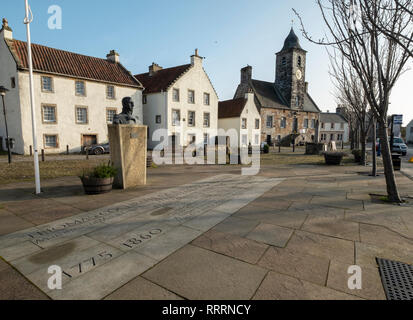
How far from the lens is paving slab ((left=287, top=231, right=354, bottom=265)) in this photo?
3.57 m

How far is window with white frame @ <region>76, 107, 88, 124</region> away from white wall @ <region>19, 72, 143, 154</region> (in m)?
0.32

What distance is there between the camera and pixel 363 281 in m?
2.94

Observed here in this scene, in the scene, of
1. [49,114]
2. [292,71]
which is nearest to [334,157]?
[49,114]

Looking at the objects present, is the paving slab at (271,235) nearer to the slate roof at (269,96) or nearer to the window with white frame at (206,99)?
the window with white frame at (206,99)

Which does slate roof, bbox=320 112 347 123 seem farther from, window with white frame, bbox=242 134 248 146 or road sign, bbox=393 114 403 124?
road sign, bbox=393 114 403 124

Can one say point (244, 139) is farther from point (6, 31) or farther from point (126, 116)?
point (126, 116)

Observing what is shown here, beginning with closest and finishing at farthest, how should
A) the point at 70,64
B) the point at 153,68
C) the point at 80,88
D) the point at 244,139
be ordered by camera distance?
the point at 70,64 < the point at 80,88 < the point at 153,68 < the point at 244,139

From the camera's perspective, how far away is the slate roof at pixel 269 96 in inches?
1711

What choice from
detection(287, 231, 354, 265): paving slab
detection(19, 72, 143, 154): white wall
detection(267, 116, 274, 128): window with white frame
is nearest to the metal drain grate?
detection(287, 231, 354, 265): paving slab

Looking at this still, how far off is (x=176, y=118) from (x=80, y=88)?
11483mm

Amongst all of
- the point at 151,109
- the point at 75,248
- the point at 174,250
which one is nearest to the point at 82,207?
the point at 75,248

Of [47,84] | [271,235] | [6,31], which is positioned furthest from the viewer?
[47,84]

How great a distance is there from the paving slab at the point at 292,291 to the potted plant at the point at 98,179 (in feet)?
19.4
